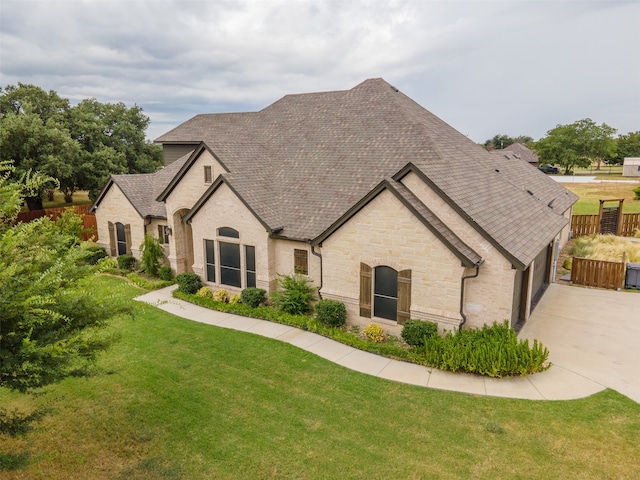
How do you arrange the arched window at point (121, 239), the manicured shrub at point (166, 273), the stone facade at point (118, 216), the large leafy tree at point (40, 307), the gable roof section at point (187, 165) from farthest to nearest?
1. the arched window at point (121, 239)
2. the stone facade at point (118, 216)
3. the manicured shrub at point (166, 273)
4. the gable roof section at point (187, 165)
5. the large leafy tree at point (40, 307)

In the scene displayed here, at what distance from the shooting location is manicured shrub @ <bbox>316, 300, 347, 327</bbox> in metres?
16.1

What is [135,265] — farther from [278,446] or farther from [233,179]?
[278,446]

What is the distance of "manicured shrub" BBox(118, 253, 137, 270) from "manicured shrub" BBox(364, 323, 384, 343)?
1556cm

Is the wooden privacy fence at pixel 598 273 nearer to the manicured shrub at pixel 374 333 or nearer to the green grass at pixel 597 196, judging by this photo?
the manicured shrub at pixel 374 333

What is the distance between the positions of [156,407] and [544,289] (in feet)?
57.8

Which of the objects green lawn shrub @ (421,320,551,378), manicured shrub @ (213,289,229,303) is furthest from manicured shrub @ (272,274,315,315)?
green lawn shrub @ (421,320,551,378)

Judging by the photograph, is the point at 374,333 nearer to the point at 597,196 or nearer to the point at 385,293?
the point at 385,293

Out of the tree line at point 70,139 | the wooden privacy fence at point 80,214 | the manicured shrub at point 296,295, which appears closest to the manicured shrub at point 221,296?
the manicured shrub at point 296,295

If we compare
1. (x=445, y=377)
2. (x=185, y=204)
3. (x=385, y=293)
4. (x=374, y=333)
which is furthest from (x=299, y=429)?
(x=185, y=204)

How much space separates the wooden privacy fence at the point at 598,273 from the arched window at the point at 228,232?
16.4 metres

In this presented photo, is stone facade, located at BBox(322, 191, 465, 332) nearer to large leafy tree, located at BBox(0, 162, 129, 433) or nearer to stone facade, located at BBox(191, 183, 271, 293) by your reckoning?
stone facade, located at BBox(191, 183, 271, 293)

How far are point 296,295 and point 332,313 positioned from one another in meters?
1.92

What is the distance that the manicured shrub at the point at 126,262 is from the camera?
24.5 metres

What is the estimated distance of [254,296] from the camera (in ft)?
60.1
